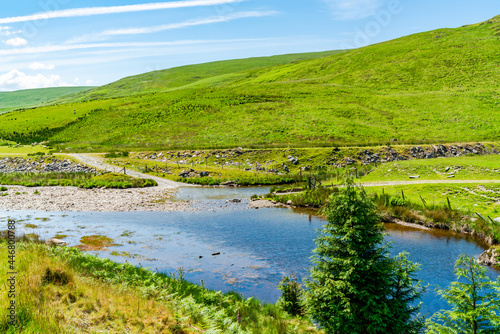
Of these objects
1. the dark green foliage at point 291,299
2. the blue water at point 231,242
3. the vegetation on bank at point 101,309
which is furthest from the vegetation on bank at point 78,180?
the dark green foliage at point 291,299

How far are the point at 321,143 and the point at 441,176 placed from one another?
3397cm

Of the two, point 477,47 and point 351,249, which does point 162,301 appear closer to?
point 351,249

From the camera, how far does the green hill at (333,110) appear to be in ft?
271

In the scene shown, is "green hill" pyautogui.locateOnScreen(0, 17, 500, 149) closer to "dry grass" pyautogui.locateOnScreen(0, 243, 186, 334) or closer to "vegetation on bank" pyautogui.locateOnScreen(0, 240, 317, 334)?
"vegetation on bank" pyautogui.locateOnScreen(0, 240, 317, 334)

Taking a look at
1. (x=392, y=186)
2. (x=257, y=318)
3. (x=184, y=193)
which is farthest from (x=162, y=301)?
(x=184, y=193)

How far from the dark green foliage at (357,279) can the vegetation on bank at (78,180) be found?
4241 cm

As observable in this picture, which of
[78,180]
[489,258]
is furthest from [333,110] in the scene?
[489,258]

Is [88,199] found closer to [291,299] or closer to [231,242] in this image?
[231,242]

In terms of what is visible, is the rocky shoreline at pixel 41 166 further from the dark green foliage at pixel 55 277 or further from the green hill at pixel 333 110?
the dark green foliage at pixel 55 277

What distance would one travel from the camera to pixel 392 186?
1410 inches

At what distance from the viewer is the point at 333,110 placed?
9662 centimetres

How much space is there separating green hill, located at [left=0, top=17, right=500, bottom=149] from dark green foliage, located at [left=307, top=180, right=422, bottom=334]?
59845 mm

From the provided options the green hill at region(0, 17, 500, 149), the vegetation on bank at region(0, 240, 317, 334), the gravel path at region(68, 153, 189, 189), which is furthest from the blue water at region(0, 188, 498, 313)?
the green hill at region(0, 17, 500, 149)

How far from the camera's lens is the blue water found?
18500 millimetres
